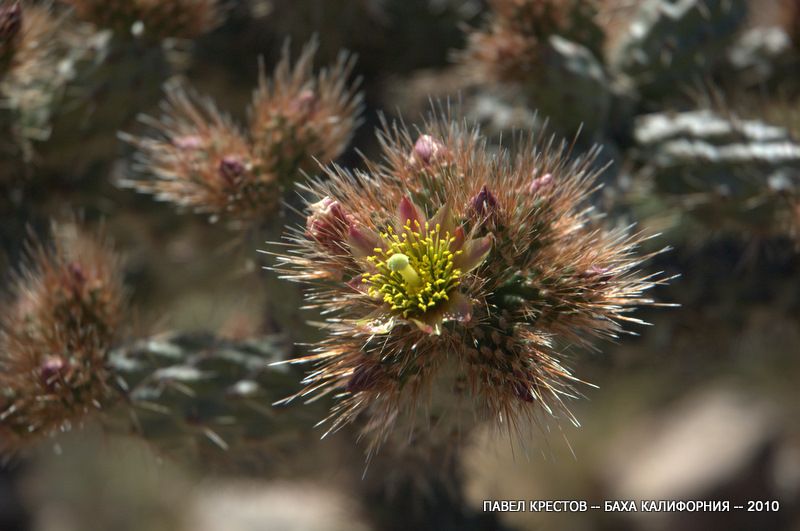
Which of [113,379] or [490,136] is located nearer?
[113,379]

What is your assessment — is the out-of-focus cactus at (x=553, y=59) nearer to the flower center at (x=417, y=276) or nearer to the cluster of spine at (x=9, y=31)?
the flower center at (x=417, y=276)

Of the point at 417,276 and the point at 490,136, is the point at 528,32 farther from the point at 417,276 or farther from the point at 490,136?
the point at 417,276

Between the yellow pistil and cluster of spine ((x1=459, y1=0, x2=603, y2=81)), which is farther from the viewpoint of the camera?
cluster of spine ((x1=459, y1=0, x2=603, y2=81))

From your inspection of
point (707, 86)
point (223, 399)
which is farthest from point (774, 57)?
point (223, 399)

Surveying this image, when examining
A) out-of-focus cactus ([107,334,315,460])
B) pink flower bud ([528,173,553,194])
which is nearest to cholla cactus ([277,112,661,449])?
pink flower bud ([528,173,553,194])

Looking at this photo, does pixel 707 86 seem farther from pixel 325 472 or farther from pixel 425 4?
pixel 325 472

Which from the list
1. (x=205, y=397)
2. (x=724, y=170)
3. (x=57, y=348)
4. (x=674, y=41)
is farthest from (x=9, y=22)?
(x=724, y=170)

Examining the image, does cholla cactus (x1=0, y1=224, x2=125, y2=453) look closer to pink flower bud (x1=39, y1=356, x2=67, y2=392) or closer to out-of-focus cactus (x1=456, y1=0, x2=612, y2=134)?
pink flower bud (x1=39, y1=356, x2=67, y2=392)
